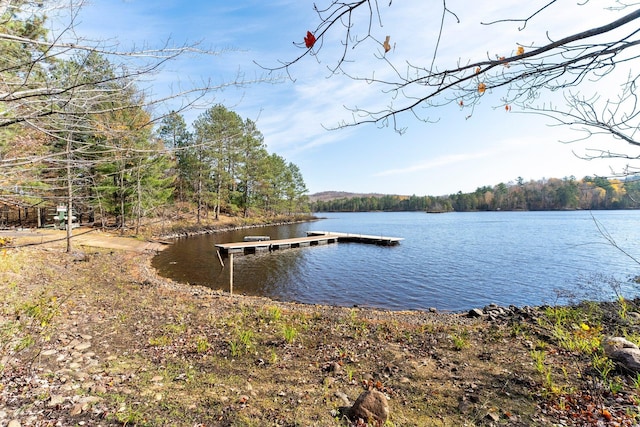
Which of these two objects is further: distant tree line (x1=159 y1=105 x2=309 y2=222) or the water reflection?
distant tree line (x1=159 y1=105 x2=309 y2=222)

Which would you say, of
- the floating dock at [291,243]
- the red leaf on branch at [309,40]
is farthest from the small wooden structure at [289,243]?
the red leaf on branch at [309,40]

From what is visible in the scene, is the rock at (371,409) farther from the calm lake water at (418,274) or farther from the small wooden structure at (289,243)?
the small wooden structure at (289,243)

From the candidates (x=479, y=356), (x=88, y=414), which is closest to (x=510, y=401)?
(x=479, y=356)

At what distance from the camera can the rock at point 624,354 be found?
12.9ft

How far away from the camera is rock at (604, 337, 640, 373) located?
3918 mm

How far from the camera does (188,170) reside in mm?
34594

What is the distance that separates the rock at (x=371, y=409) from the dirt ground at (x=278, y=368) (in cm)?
A: 6

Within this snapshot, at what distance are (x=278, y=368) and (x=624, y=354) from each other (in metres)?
4.83

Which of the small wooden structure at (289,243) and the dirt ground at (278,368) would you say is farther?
the small wooden structure at (289,243)

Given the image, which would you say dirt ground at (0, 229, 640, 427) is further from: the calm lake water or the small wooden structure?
the small wooden structure

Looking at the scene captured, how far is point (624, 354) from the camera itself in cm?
404

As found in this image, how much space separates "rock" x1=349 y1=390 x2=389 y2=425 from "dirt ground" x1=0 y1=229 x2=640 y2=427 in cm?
6

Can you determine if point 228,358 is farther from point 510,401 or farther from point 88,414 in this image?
point 510,401

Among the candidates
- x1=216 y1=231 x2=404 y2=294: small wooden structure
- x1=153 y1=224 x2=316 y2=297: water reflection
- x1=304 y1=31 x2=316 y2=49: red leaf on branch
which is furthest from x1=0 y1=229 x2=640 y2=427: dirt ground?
x1=216 y1=231 x2=404 y2=294: small wooden structure
